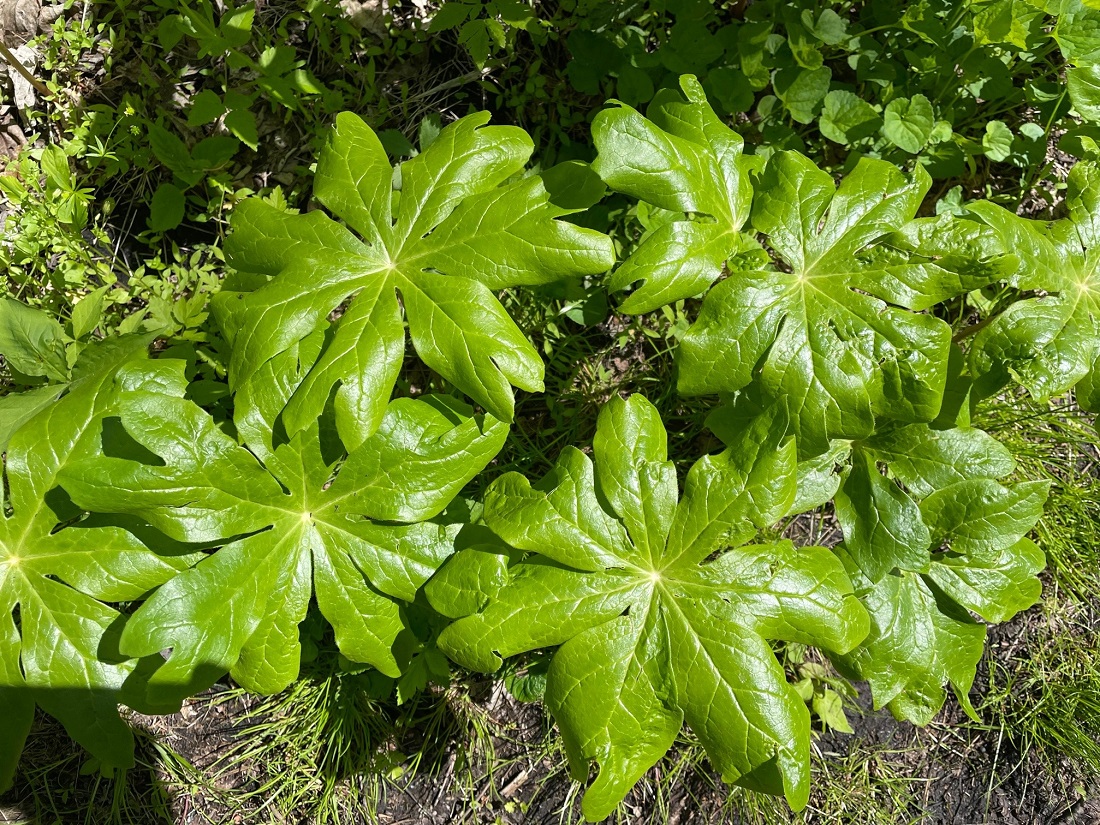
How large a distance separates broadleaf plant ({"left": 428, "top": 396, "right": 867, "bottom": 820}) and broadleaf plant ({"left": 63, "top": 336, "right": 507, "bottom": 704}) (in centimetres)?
19

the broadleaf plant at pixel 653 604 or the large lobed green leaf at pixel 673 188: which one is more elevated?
the large lobed green leaf at pixel 673 188

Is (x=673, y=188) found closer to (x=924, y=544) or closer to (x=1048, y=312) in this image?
(x=1048, y=312)

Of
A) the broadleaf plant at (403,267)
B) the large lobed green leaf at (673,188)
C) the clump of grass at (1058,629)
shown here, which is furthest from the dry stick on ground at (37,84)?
the clump of grass at (1058,629)

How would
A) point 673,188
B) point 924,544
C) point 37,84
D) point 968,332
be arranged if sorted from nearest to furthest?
point 673,188
point 924,544
point 968,332
point 37,84

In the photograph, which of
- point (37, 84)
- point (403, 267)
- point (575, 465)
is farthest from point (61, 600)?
point (37, 84)

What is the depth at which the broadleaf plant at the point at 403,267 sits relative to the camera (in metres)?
1.93

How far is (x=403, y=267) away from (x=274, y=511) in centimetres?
76

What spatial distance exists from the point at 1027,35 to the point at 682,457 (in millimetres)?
1910

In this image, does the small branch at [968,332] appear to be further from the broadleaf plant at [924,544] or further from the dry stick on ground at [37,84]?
the dry stick on ground at [37,84]

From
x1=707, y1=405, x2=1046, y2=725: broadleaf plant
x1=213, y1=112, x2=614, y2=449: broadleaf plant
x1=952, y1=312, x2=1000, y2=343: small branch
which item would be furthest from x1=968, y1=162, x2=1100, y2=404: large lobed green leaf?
x1=213, y1=112, x2=614, y2=449: broadleaf plant

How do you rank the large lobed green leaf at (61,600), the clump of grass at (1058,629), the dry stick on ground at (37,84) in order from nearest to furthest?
the large lobed green leaf at (61,600)
the dry stick on ground at (37,84)
the clump of grass at (1058,629)

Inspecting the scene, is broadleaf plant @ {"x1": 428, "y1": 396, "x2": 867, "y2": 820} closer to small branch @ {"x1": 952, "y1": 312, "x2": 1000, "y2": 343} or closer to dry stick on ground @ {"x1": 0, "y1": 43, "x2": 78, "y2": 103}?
small branch @ {"x1": 952, "y1": 312, "x2": 1000, "y2": 343}

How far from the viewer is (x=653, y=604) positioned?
2.03m

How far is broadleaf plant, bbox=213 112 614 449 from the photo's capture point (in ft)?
6.32
